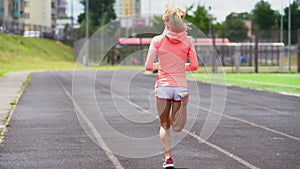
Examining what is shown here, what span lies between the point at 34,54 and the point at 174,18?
68600 millimetres

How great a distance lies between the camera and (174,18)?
859cm

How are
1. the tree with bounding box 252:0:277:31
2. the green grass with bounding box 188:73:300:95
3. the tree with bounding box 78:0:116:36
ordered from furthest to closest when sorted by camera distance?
the tree with bounding box 78:0:116:36 → the tree with bounding box 252:0:277:31 → the green grass with bounding box 188:73:300:95

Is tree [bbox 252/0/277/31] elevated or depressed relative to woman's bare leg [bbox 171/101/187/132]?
elevated

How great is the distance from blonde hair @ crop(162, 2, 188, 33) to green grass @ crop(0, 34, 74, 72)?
52222 millimetres

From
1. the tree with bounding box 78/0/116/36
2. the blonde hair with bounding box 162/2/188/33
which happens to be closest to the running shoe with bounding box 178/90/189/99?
the blonde hair with bounding box 162/2/188/33

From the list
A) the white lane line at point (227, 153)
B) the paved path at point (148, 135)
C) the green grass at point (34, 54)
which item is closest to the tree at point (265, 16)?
the green grass at point (34, 54)

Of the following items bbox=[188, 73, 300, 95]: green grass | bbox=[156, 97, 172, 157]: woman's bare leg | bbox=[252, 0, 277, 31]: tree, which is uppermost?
bbox=[252, 0, 277, 31]: tree

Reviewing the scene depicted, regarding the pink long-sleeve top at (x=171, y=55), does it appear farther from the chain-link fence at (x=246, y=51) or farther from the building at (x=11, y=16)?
the building at (x=11, y=16)

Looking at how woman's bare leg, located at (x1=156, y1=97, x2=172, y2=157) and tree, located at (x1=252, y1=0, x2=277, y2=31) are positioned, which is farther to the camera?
tree, located at (x1=252, y1=0, x2=277, y2=31)

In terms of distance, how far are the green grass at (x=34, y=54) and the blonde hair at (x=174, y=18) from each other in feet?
171

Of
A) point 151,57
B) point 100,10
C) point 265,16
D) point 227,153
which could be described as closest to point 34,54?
point 265,16

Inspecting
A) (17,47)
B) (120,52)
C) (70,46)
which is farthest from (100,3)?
(120,52)

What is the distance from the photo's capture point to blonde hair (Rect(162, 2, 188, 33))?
8.56 meters

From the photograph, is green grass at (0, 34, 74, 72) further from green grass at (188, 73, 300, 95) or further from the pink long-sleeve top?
the pink long-sleeve top
